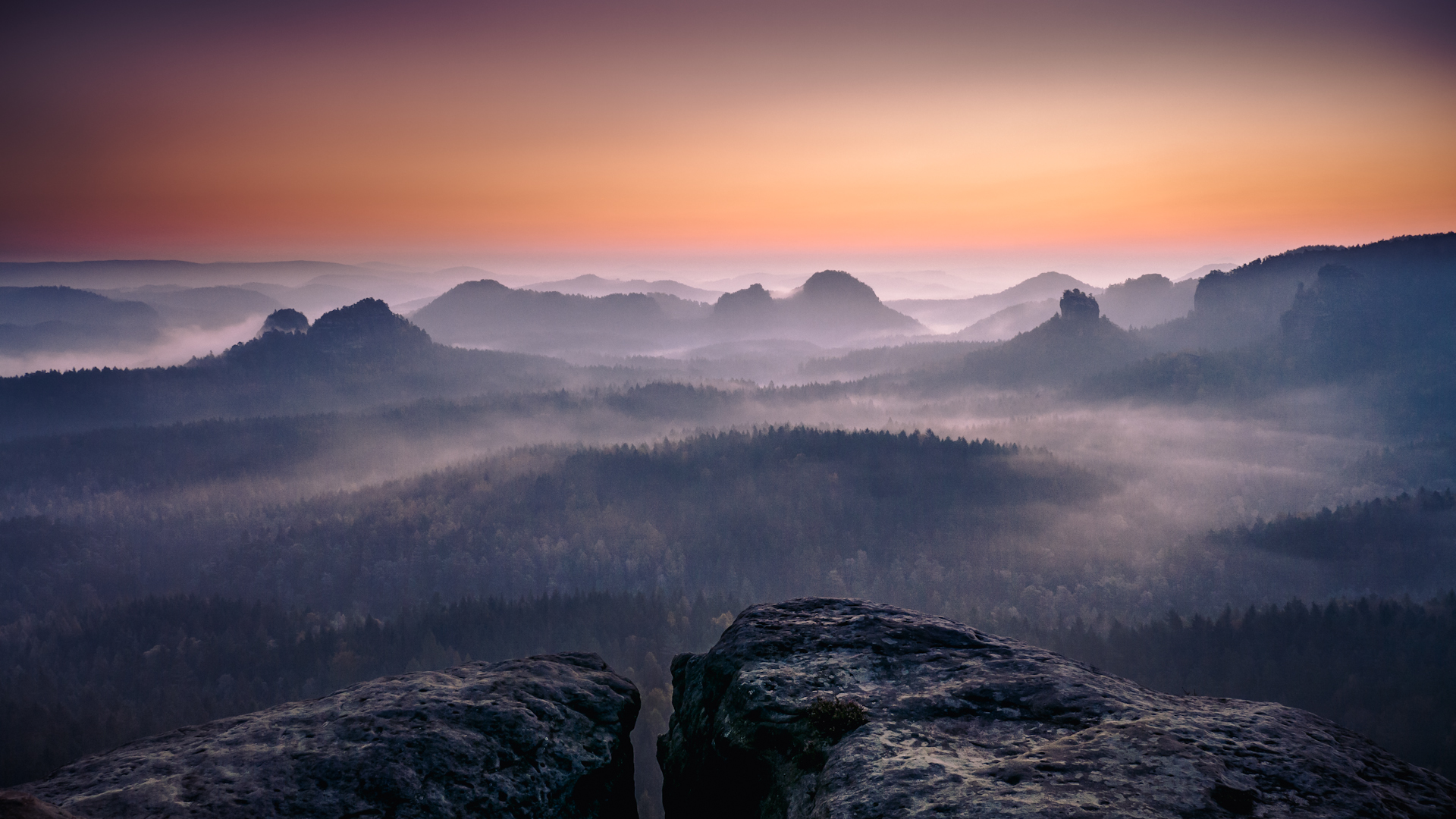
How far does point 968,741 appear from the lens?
45.3 ft

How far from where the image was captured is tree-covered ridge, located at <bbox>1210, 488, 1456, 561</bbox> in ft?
574

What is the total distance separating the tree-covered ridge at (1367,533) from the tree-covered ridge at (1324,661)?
5161 centimetres

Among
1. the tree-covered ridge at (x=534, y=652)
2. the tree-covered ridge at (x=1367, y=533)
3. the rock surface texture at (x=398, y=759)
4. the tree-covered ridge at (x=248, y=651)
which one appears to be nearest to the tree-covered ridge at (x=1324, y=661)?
the tree-covered ridge at (x=534, y=652)

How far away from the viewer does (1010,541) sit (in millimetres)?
196250

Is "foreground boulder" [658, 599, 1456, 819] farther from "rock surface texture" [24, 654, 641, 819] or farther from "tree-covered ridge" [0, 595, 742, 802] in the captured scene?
"tree-covered ridge" [0, 595, 742, 802]

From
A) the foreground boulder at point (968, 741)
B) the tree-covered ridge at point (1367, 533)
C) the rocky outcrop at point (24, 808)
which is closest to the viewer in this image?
the rocky outcrop at point (24, 808)

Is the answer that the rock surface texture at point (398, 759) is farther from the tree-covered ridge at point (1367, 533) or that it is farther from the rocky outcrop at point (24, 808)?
the tree-covered ridge at point (1367, 533)

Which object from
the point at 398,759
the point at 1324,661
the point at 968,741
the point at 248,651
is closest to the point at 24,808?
the point at 398,759

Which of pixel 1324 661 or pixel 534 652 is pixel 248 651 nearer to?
pixel 534 652

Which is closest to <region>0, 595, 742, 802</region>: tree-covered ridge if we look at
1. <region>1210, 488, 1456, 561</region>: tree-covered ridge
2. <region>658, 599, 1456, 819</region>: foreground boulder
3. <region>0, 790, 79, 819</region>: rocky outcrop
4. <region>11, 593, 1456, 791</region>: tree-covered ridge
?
<region>11, 593, 1456, 791</region>: tree-covered ridge

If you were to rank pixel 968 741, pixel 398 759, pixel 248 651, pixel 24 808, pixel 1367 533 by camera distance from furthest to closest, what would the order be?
pixel 1367 533 < pixel 248 651 < pixel 398 759 < pixel 968 741 < pixel 24 808

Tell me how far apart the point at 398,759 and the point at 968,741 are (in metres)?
13.0

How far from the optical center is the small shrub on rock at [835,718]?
1479 centimetres

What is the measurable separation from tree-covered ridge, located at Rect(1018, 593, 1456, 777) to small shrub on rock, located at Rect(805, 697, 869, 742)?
114 meters
